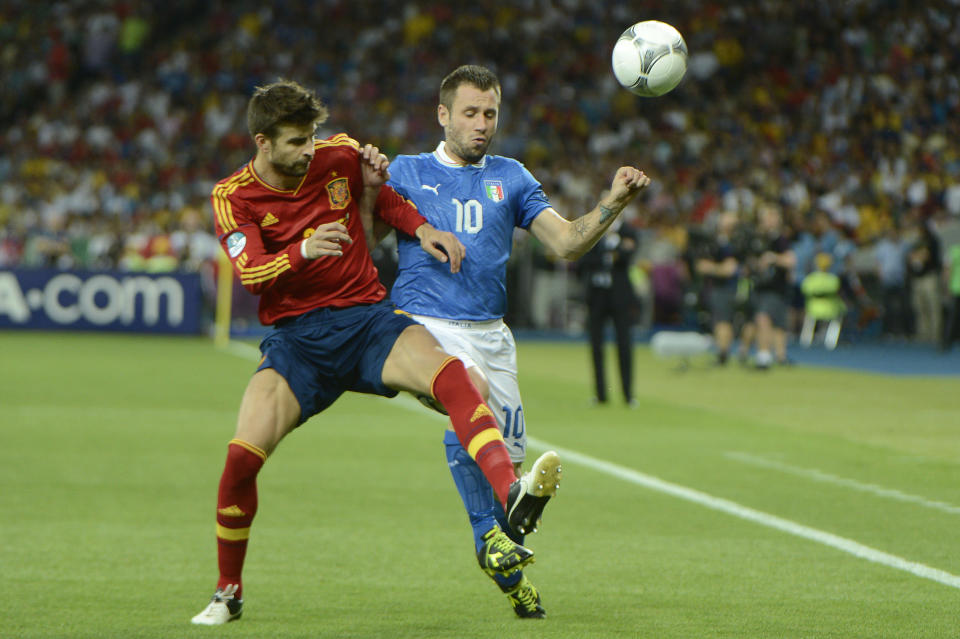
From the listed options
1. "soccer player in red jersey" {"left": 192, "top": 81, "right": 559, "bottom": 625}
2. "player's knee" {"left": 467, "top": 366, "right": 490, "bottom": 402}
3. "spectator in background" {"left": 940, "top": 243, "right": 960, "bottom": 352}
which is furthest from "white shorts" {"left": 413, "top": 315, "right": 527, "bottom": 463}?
"spectator in background" {"left": 940, "top": 243, "right": 960, "bottom": 352}

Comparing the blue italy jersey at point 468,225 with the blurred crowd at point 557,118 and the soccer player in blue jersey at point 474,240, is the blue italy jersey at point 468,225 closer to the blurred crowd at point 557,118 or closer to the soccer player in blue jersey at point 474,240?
the soccer player in blue jersey at point 474,240

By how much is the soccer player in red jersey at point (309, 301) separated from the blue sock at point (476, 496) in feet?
1.44

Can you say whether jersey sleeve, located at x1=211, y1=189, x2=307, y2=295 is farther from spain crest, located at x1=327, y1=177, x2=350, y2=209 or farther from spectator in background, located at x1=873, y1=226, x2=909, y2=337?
spectator in background, located at x1=873, y1=226, x2=909, y2=337

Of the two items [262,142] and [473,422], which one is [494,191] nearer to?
[262,142]

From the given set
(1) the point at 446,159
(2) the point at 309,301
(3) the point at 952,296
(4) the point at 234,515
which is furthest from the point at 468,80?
(3) the point at 952,296

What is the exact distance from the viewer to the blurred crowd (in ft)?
89.0

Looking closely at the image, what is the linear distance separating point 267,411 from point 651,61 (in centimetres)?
224

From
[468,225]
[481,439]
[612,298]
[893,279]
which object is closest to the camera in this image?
[481,439]

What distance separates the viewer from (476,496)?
5531 mm

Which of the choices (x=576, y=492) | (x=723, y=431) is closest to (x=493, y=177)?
(x=576, y=492)

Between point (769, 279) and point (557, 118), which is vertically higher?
point (557, 118)

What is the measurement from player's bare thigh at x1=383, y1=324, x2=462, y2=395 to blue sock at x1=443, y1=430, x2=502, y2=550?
1.49 ft

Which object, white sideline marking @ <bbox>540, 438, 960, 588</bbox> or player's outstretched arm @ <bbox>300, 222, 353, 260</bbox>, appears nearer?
player's outstretched arm @ <bbox>300, 222, 353, 260</bbox>

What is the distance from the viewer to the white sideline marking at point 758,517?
6.43m
